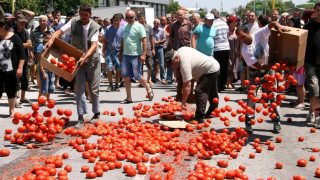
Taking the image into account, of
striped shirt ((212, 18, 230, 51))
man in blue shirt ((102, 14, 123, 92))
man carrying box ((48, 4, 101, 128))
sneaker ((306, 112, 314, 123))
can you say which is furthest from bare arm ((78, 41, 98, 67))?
striped shirt ((212, 18, 230, 51))

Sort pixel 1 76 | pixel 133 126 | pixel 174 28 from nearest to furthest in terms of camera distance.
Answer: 1. pixel 133 126
2. pixel 1 76
3. pixel 174 28

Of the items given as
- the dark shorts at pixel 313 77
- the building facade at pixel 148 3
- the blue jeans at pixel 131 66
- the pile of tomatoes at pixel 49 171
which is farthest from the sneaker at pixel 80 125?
the building facade at pixel 148 3

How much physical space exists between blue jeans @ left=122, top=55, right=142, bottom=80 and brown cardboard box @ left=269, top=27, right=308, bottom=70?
14.4 feet

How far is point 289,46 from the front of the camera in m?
6.96

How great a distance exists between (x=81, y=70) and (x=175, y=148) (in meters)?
2.71

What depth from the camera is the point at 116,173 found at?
18.0 feet

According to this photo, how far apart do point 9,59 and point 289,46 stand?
18.6 ft

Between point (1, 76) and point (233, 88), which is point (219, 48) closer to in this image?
point (233, 88)

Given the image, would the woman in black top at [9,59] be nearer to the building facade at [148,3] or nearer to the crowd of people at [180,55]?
the crowd of people at [180,55]

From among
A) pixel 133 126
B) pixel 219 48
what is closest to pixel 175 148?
pixel 133 126

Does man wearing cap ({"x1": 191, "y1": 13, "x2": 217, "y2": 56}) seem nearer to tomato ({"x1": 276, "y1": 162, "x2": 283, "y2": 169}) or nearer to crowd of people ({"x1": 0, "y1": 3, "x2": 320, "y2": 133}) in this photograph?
crowd of people ({"x1": 0, "y1": 3, "x2": 320, "y2": 133})

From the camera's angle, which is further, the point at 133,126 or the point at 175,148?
the point at 133,126

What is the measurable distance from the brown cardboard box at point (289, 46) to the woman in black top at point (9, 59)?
523 cm

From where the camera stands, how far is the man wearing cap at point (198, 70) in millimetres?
7758
